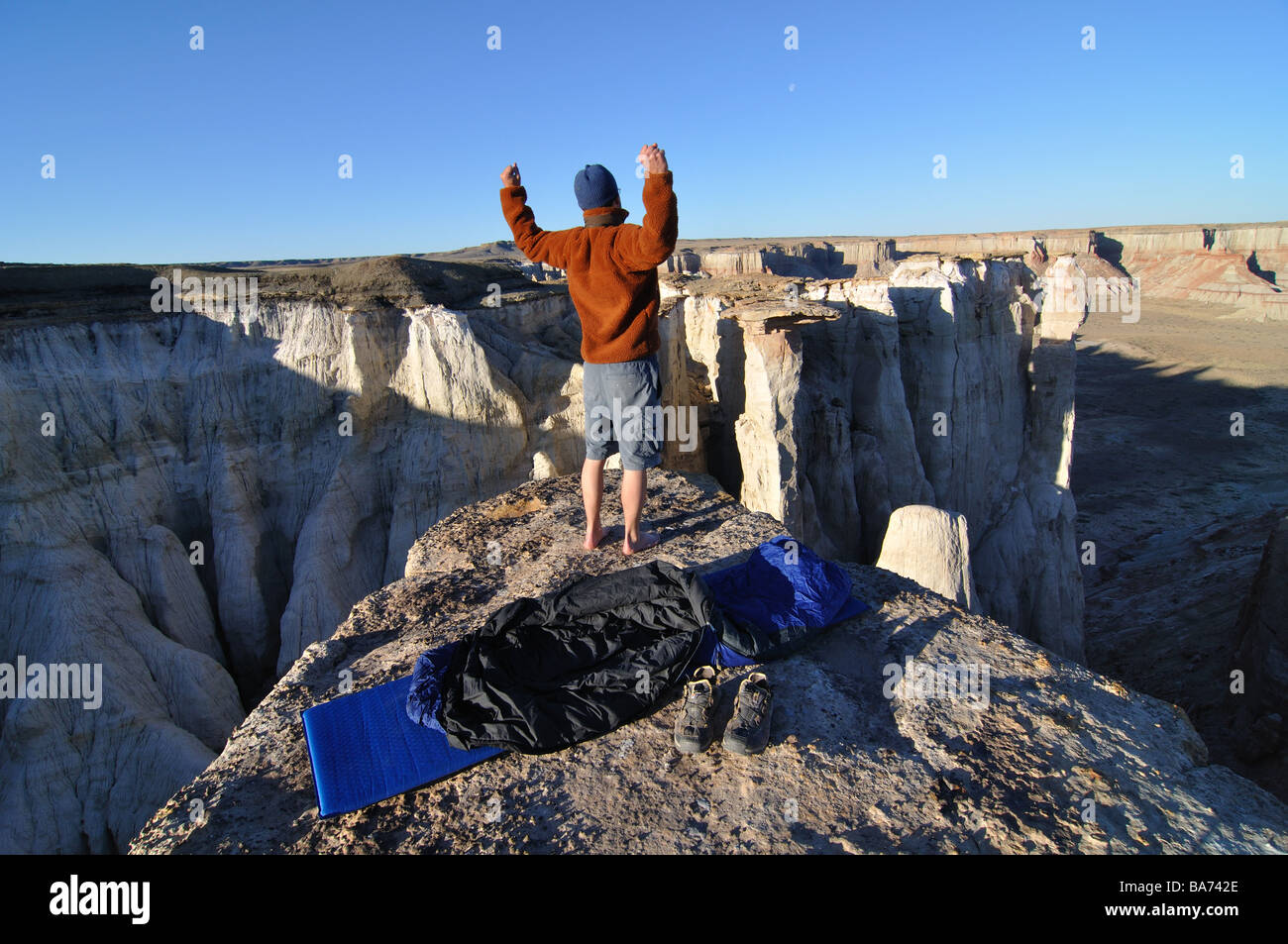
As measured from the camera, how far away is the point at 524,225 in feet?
12.2

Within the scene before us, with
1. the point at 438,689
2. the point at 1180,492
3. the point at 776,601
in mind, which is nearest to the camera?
the point at 438,689

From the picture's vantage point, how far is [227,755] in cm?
264

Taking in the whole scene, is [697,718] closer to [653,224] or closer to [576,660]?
[576,660]

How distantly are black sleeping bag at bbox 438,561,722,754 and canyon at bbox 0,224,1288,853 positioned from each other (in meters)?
5.68

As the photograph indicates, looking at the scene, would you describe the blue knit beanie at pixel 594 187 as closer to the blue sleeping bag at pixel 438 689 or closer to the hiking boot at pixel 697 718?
the blue sleeping bag at pixel 438 689

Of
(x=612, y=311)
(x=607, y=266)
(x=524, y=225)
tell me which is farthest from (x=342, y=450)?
(x=607, y=266)

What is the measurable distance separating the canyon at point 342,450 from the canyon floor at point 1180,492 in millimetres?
1641

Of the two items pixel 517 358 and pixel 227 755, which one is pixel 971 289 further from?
pixel 227 755

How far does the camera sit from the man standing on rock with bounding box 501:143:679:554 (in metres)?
3.43

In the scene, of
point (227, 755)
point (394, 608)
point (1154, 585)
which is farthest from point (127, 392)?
point (1154, 585)

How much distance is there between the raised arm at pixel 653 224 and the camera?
9.70 feet

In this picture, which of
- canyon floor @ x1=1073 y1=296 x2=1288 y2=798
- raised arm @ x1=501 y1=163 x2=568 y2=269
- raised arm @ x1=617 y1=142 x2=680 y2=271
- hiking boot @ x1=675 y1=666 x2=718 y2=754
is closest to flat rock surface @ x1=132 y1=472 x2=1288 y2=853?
hiking boot @ x1=675 y1=666 x2=718 y2=754

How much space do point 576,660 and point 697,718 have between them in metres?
0.61

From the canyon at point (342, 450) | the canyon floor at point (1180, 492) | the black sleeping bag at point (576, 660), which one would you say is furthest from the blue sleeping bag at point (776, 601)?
the canyon floor at point (1180, 492)
